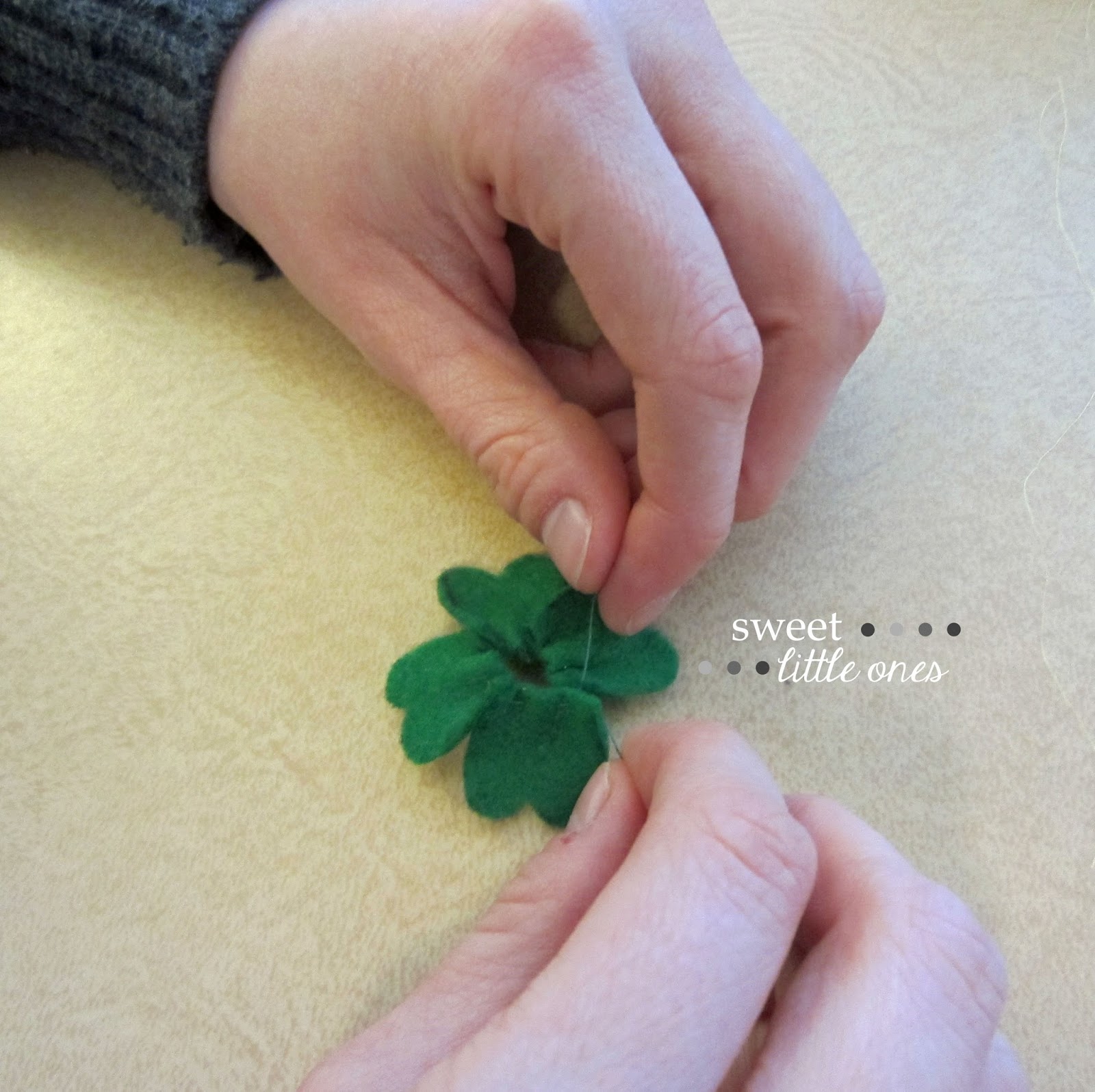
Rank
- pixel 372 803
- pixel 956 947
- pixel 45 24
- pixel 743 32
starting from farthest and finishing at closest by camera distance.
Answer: pixel 743 32 → pixel 45 24 → pixel 372 803 → pixel 956 947

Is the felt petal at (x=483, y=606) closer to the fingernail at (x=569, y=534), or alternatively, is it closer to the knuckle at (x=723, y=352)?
the fingernail at (x=569, y=534)

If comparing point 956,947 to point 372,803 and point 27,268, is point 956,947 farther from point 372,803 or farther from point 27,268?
point 27,268

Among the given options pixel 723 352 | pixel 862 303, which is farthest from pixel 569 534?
pixel 862 303

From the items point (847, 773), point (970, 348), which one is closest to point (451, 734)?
point (847, 773)

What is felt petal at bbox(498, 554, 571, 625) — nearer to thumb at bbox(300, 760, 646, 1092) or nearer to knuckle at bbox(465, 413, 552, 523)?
knuckle at bbox(465, 413, 552, 523)

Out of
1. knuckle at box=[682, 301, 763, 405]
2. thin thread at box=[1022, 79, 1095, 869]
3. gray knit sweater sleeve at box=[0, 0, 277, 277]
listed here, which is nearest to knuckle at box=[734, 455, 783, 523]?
knuckle at box=[682, 301, 763, 405]

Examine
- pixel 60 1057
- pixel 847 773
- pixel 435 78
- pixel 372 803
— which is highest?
pixel 435 78

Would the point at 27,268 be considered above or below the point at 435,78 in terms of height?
below
